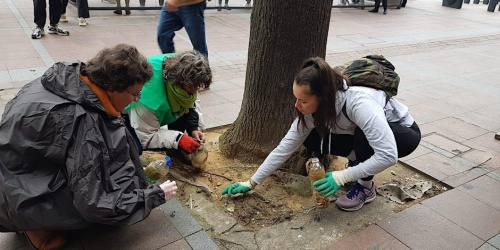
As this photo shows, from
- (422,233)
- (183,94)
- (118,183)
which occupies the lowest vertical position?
(422,233)

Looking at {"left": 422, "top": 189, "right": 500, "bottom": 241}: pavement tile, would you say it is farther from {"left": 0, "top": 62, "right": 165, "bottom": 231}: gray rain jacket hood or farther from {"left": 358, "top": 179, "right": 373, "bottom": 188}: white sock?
{"left": 0, "top": 62, "right": 165, "bottom": 231}: gray rain jacket hood

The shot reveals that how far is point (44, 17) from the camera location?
652 centimetres

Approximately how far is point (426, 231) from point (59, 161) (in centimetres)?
209

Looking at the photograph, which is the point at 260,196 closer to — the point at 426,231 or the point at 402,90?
the point at 426,231

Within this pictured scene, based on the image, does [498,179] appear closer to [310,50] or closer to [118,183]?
A: [310,50]

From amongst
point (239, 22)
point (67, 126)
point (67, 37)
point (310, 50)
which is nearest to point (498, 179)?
point (310, 50)

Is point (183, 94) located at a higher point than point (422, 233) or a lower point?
higher

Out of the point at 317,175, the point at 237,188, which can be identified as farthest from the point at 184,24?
the point at 317,175

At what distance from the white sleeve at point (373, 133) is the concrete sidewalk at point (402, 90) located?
418mm

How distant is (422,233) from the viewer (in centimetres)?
248

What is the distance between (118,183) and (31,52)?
475 cm

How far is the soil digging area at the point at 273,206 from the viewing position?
7.89 ft


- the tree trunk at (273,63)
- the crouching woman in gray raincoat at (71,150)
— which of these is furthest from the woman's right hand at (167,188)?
the tree trunk at (273,63)

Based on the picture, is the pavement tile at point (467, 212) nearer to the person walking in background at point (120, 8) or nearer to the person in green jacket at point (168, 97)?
the person in green jacket at point (168, 97)
